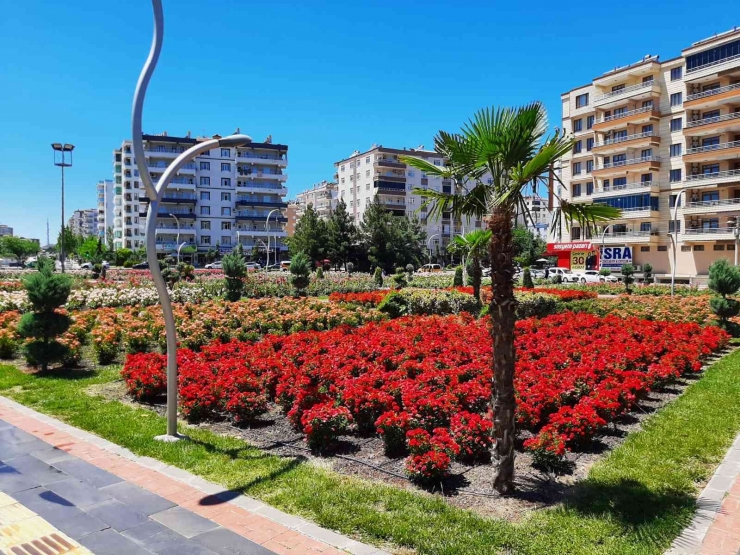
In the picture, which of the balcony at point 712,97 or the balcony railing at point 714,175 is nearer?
the balcony at point 712,97

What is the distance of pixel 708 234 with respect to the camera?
1698 inches

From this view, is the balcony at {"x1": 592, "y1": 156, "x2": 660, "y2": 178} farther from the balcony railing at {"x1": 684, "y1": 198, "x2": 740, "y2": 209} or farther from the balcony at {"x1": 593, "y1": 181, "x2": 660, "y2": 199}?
the balcony railing at {"x1": 684, "y1": 198, "x2": 740, "y2": 209}

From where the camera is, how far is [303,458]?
641 centimetres

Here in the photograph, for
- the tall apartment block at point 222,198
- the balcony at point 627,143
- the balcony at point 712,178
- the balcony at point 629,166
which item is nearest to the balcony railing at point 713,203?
the balcony at point 712,178

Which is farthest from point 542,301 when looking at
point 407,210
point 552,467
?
point 407,210

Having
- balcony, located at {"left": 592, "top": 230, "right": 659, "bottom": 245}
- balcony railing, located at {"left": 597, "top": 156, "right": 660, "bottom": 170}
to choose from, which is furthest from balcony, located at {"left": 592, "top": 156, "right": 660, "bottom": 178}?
balcony, located at {"left": 592, "top": 230, "right": 659, "bottom": 245}

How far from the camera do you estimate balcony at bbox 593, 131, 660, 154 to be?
47156 mm

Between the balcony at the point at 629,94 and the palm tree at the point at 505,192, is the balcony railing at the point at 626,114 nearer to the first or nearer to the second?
the balcony at the point at 629,94

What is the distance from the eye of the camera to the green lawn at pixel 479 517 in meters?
4.44

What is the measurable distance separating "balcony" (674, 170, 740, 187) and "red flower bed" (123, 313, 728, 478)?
3682 cm

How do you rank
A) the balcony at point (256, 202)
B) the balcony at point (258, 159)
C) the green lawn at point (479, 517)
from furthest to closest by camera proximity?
1. the balcony at point (258, 159)
2. the balcony at point (256, 202)
3. the green lawn at point (479, 517)

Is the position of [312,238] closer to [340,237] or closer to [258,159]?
[340,237]

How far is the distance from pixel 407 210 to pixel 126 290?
205ft

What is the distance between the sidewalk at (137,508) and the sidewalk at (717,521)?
Result: 2636mm
